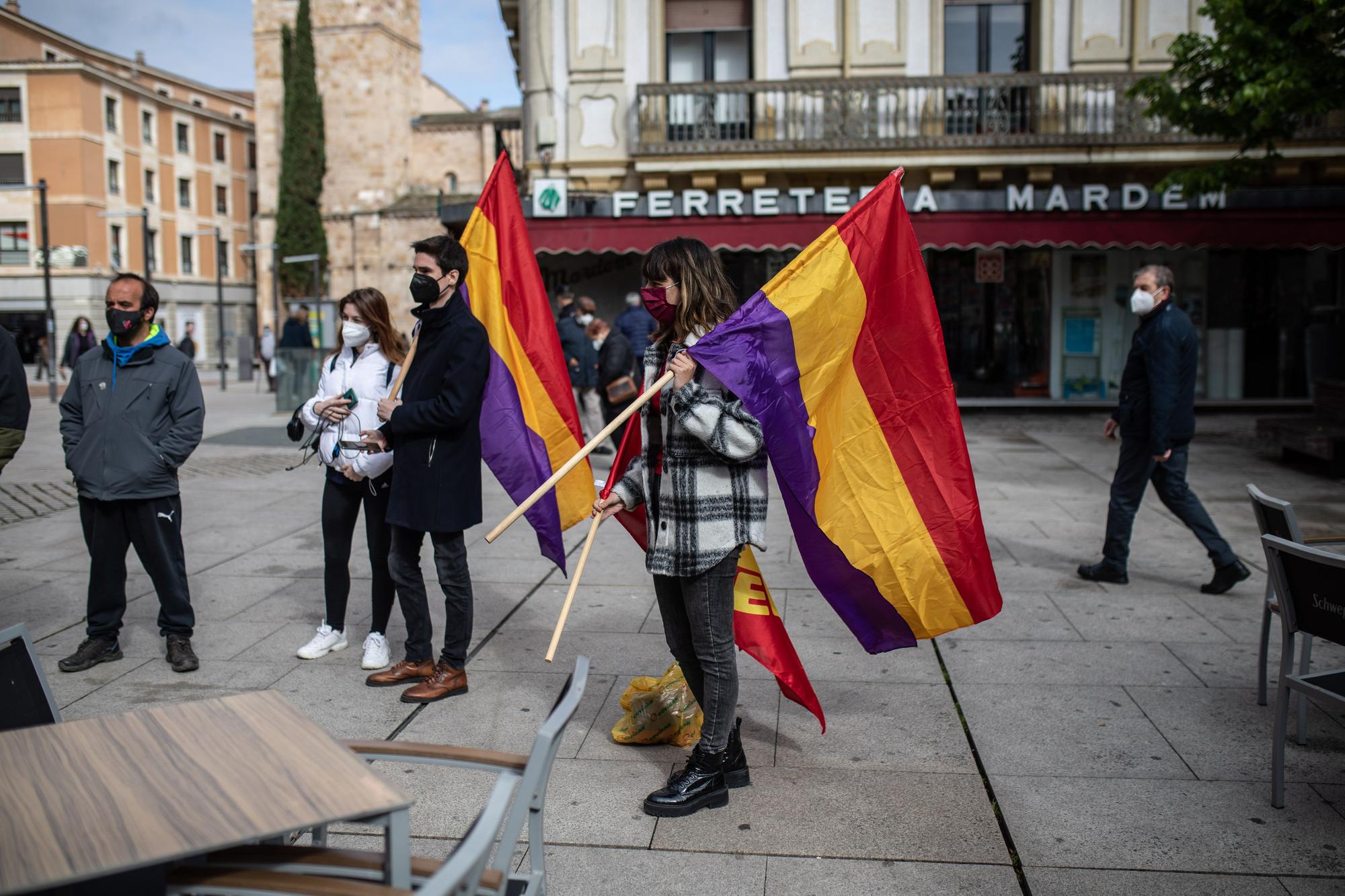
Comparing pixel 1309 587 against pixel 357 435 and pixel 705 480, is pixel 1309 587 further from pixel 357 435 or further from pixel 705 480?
pixel 357 435

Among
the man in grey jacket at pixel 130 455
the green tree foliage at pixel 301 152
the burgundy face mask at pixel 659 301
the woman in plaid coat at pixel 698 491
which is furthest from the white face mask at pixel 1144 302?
the green tree foliage at pixel 301 152

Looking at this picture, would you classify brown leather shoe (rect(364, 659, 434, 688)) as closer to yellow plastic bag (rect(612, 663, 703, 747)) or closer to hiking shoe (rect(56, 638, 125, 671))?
yellow plastic bag (rect(612, 663, 703, 747))

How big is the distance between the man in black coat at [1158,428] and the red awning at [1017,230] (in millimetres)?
10217

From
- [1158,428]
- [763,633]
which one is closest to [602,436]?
[763,633]

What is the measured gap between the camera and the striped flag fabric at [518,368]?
501 centimetres

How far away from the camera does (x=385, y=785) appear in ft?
6.81

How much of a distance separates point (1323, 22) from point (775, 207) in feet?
24.7

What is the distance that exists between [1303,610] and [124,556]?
16.1 ft

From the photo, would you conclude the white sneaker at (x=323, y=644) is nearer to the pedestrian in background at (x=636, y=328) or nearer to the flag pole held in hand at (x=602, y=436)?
the flag pole held in hand at (x=602, y=436)

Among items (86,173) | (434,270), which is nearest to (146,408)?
(434,270)

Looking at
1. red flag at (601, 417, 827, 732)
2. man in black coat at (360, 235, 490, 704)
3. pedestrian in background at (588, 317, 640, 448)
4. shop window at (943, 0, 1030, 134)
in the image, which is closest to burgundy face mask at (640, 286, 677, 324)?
red flag at (601, 417, 827, 732)

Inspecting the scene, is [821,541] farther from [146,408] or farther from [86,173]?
[86,173]

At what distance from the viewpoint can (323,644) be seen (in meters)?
5.53

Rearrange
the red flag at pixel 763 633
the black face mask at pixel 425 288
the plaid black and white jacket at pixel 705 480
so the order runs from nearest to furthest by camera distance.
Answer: the plaid black and white jacket at pixel 705 480 < the red flag at pixel 763 633 < the black face mask at pixel 425 288
